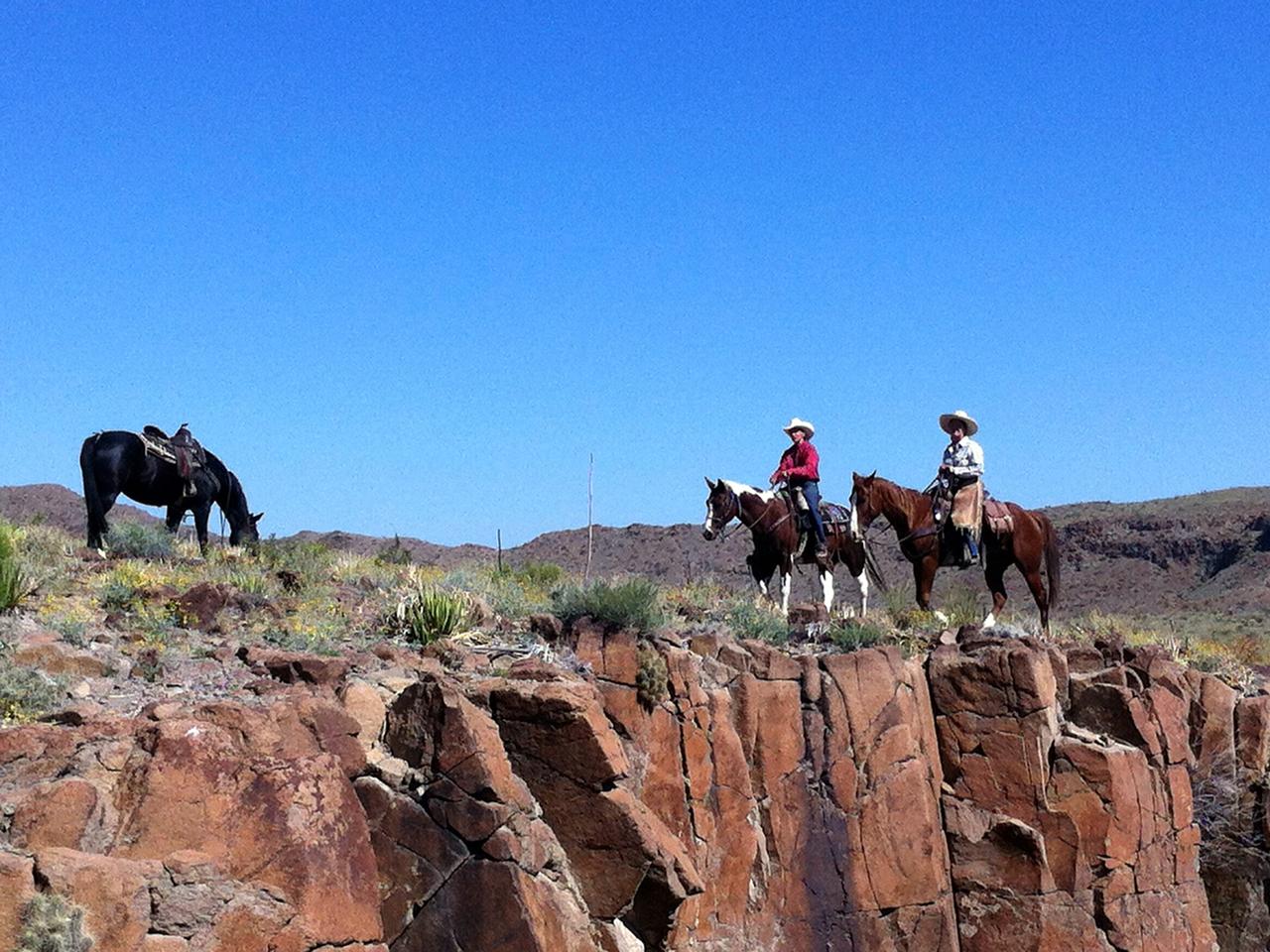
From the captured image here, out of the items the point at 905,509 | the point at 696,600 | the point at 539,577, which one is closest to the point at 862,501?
the point at 905,509

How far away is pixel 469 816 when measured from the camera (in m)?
9.74

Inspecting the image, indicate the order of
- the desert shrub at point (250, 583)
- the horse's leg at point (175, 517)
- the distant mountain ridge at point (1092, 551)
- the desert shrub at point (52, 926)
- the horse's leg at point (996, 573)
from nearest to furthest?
the desert shrub at point (52, 926) < the desert shrub at point (250, 583) < the horse's leg at point (996, 573) < the horse's leg at point (175, 517) < the distant mountain ridge at point (1092, 551)

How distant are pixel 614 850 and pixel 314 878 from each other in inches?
114

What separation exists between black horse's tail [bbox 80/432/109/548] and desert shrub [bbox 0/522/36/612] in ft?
18.1

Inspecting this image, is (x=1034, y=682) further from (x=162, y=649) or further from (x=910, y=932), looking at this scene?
(x=162, y=649)

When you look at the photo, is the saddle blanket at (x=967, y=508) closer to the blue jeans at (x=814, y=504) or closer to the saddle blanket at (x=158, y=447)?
the blue jeans at (x=814, y=504)

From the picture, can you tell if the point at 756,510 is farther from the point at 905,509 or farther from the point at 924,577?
the point at 924,577

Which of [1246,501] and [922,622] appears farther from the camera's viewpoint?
[1246,501]

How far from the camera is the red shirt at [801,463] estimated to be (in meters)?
20.8

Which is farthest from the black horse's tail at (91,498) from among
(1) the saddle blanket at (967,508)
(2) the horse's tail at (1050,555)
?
(2) the horse's tail at (1050,555)

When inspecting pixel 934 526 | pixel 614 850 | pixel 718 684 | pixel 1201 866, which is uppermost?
pixel 934 526

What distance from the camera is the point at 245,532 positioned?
23.8 m

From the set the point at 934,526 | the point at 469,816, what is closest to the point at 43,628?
the point at 469,816

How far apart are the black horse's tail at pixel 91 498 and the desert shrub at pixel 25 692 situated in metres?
8.90
